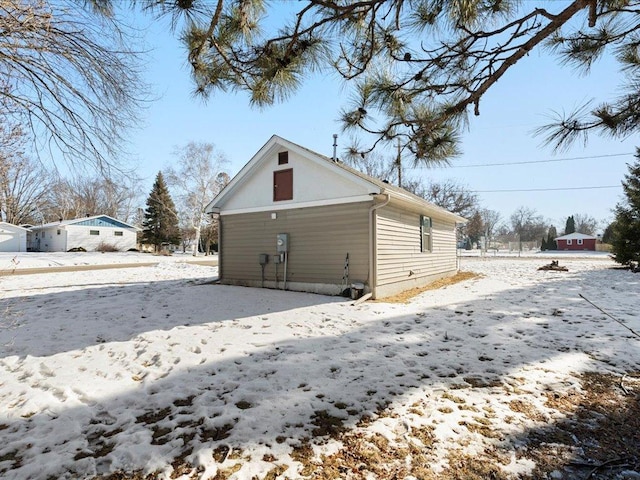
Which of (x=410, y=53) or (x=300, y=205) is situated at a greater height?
(x=410, y=53)

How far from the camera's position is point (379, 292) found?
26.7 ft

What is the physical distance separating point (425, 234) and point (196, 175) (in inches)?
805

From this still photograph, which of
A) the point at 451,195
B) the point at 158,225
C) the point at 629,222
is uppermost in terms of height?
the point at 451,195

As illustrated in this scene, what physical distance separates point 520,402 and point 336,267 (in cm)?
578

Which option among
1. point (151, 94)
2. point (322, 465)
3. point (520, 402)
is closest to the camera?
point (322, 465)

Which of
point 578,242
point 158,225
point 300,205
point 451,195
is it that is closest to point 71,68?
point 300,205

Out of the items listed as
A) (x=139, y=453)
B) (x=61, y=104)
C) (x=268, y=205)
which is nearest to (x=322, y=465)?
(x=139, y=453)

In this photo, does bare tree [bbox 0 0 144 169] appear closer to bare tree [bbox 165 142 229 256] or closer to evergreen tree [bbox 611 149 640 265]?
evergreen tree [bbox 611 149 640 265]

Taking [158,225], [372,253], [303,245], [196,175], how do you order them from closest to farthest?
[372,253]
[303,245]
[196,175]
[158,225]

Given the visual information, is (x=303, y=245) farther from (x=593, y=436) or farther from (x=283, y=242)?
(x=593, y=436)

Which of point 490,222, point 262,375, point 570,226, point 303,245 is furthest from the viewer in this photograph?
point 570,226

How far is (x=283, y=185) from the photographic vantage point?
9602 millimetres

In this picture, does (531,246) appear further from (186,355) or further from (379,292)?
(186,355)

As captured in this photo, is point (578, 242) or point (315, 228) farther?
point (578, 242)
